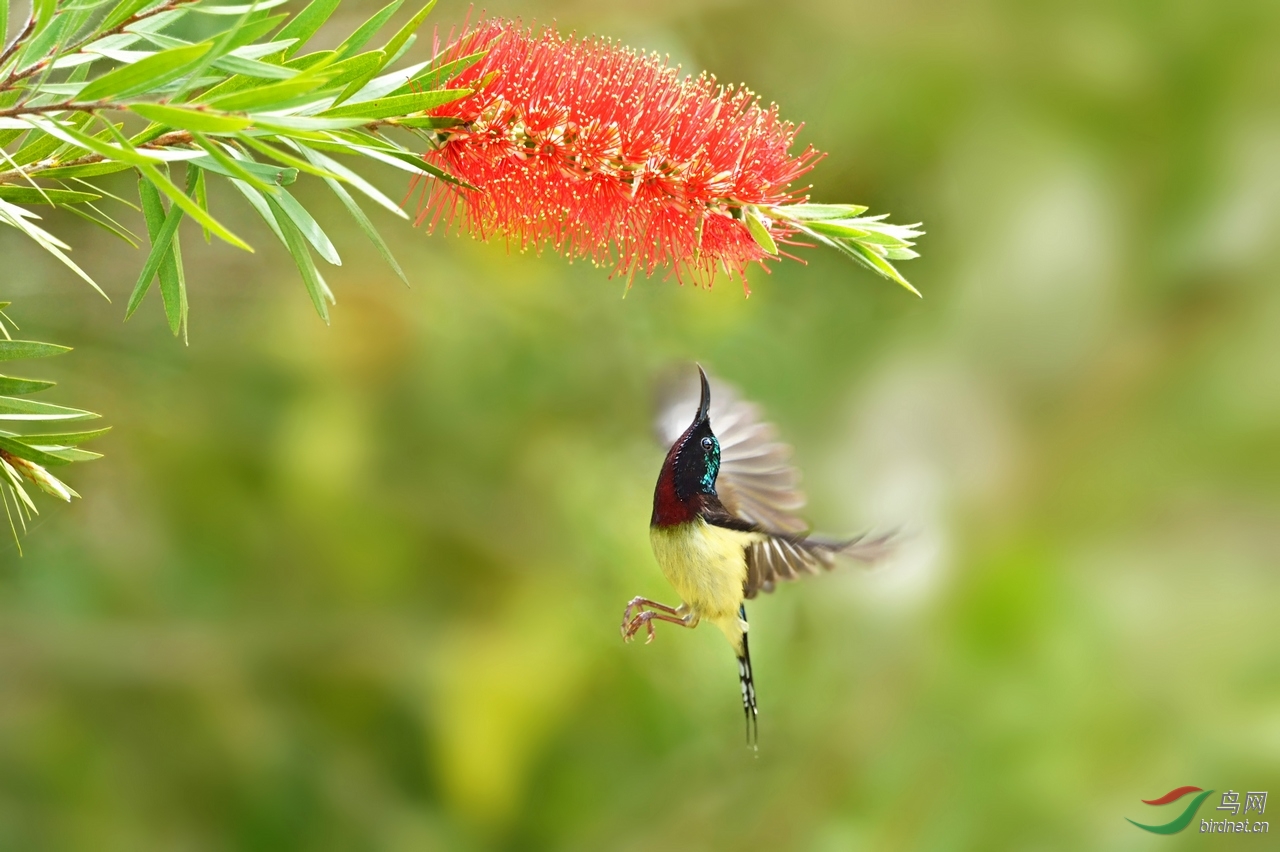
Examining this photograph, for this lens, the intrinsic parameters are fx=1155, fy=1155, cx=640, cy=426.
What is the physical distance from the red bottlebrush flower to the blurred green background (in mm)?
1080

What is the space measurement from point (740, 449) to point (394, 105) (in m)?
0.35

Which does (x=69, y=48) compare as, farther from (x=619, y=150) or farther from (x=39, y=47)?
(x=619, y=150)

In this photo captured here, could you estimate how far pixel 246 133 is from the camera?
1.17ft

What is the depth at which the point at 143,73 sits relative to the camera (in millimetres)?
355

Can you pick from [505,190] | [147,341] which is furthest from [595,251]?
[147,341]

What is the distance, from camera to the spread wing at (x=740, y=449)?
2.27 ft

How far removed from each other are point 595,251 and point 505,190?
0.17 feet

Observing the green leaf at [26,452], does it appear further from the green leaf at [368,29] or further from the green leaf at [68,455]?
the green leaf at [368,29]

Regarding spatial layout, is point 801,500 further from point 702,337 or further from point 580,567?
point 580,567
